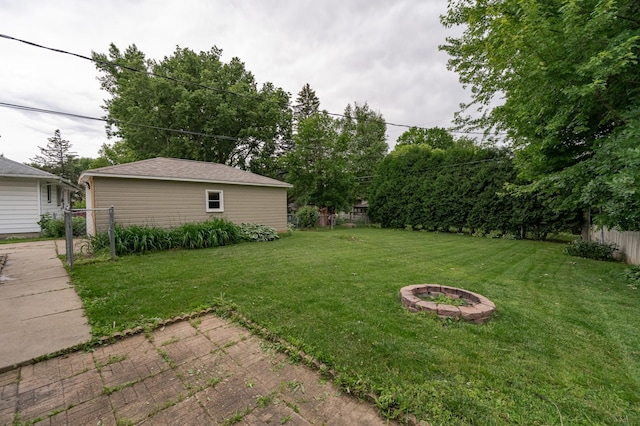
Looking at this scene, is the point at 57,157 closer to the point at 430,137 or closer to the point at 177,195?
the point at 177,195

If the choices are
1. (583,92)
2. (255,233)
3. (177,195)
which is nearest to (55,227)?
(177,195)

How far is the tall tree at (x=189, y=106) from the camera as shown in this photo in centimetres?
1706

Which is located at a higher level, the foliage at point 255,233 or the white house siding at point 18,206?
the white house siding at point 18,206

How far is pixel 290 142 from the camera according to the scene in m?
23.1

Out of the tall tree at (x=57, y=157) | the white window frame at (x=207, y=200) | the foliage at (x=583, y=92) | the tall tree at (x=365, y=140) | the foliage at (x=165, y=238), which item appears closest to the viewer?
the foliage at (x=583, y=92)

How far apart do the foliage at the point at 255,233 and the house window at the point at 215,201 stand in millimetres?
1128

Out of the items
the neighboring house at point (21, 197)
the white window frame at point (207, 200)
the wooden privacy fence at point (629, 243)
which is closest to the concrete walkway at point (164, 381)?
the white window frame at point (207, 200)

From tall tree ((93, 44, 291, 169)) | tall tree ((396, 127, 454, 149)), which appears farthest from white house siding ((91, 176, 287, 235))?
tall tree ((396, 127, 454, 149))

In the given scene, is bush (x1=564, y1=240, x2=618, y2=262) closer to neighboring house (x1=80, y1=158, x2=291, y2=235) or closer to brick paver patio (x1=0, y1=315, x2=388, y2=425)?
brick paver patio (x1=0, y1=315, x2=388, y2=425)

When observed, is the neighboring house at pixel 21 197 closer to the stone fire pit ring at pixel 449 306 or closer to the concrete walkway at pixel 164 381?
the concrete walkway at pixel 164 381

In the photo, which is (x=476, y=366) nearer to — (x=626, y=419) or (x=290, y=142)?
(x=626, y=419)

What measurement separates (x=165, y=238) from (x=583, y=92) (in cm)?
996

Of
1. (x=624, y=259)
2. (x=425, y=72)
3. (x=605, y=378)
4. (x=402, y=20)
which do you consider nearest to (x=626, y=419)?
(x=605, y=378)

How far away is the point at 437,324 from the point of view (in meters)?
2.94
